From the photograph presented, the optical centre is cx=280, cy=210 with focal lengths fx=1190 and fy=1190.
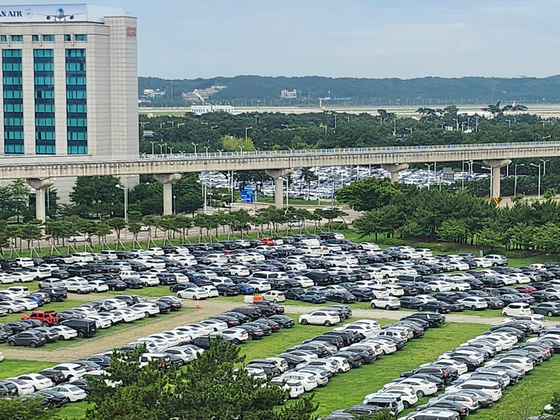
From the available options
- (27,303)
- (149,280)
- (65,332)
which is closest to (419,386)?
(65,332)

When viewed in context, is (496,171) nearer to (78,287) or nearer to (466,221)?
(466,221)

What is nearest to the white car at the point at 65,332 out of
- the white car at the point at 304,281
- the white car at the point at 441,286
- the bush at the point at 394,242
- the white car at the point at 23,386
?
the white car at the point at 23,386

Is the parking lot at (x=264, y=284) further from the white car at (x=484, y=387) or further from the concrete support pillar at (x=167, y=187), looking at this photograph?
the concrete support pillar at (x=167, y=187)

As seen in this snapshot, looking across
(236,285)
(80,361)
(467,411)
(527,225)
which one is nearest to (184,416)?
(467,411)

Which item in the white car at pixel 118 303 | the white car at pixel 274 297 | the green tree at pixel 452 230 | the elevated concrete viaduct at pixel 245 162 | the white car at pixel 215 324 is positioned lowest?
the white car at pixel 274 297

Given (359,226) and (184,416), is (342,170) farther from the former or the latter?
(184,416)

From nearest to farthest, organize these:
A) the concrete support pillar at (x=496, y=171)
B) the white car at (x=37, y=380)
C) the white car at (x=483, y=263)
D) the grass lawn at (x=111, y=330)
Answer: the white car at (x=37, y=380) < the grass lawn at (x=111, y=330) < the white car at (x=483, y=263) < the concrete support pillar at (x=496, y=171)

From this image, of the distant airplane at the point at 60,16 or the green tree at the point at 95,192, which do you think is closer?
the green tree at the point at 95,192
